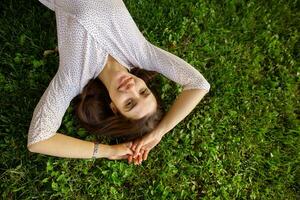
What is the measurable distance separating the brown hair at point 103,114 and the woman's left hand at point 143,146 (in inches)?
2.2

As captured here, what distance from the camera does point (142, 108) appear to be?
3.45 meters

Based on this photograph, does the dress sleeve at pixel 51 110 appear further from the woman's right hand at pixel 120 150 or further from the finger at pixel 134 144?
the finger at pixel 134 144

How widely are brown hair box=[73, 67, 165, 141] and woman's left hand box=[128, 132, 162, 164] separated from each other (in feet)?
0.18

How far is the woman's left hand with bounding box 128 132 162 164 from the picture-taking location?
12.3 feet

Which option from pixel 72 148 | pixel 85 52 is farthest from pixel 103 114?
pixel 85 52

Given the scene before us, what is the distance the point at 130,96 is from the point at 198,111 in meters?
1.29

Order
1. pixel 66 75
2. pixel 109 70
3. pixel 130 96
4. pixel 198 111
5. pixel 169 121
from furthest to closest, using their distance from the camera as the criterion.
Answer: pixel 198 111 → pixel 169 121 → pixel 109 70 → pixel 66 75 → pixel 130 96

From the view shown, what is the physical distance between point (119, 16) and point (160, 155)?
148 cm

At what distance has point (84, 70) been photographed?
3.62 meters

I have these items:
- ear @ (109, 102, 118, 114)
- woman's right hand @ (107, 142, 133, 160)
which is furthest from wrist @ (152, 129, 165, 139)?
ear @ (109, 102, 118, 114)

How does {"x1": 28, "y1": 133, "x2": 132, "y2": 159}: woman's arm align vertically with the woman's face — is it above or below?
below

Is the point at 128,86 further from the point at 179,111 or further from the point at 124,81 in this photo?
the point at 179,111

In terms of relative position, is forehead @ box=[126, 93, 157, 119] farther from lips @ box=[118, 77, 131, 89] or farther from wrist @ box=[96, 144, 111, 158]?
wrist @ box=[96, 144, 111, 158]

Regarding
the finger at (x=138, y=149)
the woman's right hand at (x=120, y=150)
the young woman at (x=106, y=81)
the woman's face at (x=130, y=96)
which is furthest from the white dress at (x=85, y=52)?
the finger at (x=138, y=149)
